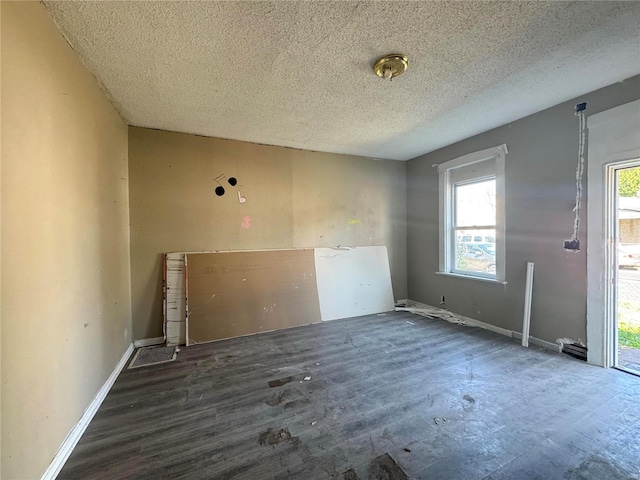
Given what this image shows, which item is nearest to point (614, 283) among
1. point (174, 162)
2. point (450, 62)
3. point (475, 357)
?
point (475, 357)

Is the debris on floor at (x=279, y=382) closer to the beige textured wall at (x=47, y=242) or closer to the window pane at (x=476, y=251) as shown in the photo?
the beige textured wall at (x=47, y=242)

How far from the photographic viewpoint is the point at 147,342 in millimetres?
3018

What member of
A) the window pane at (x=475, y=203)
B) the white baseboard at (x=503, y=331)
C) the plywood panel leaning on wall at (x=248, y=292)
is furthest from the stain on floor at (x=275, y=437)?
the window pane at (x=475, y=203)

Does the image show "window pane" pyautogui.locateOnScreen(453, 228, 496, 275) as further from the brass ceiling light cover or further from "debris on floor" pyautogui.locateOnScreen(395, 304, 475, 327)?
the brass ceiling light cover

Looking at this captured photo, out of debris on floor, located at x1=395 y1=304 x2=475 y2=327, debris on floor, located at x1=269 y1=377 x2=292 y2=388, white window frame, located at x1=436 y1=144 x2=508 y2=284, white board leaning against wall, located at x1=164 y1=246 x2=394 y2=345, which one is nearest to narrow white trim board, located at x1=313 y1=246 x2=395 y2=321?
→ white board leaning against wall, located at x1=164 y1=246 x2=394 y2=345

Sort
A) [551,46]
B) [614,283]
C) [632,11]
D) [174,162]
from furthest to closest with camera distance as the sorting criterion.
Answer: [174,162]
[614,283]
[551,46]
[632,11]

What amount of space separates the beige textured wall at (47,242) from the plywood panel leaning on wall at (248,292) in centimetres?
102

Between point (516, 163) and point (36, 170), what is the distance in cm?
414

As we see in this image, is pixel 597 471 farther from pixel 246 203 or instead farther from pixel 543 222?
pixel 246 203

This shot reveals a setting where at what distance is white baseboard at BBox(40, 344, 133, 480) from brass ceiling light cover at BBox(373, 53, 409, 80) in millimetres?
3079

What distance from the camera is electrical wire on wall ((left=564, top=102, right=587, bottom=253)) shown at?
2.46m

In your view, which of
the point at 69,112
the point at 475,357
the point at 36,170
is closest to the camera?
the point at 36,170

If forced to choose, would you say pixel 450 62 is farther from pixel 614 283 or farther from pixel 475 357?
pixel 475 357

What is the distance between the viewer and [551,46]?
1.75m
